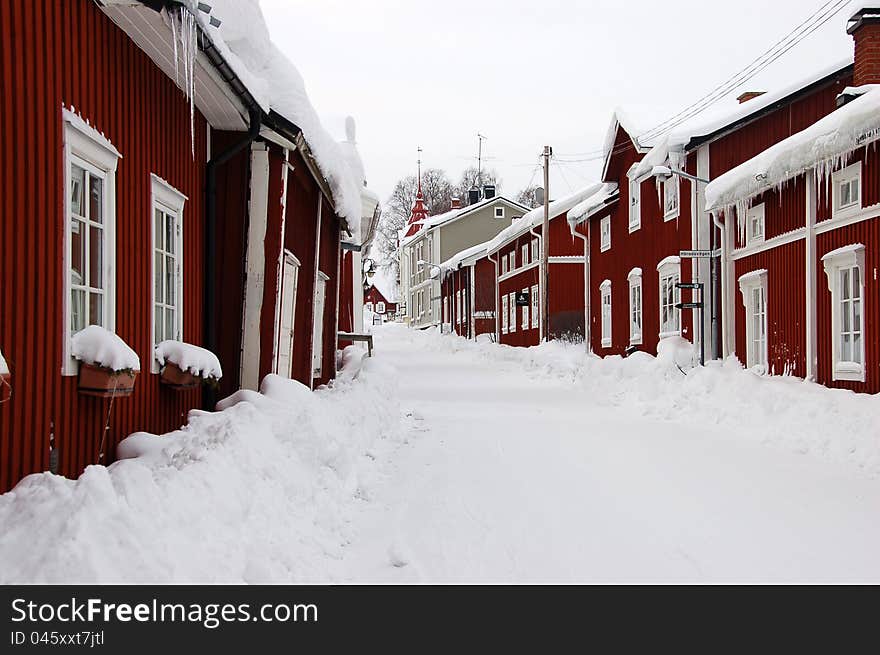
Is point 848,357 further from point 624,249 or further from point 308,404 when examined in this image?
point 624,249

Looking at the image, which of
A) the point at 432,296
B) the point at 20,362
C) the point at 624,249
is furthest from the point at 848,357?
the point at 432,296

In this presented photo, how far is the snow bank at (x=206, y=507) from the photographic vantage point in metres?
3.45

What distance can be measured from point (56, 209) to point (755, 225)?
11597 mm

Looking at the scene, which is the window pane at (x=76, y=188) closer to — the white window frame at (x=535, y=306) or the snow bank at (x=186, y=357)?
the snow bank at (x=186, y=357)

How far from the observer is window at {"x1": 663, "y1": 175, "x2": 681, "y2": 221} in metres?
17.5

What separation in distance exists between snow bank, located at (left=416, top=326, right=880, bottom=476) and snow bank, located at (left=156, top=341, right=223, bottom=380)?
6198 millimetres

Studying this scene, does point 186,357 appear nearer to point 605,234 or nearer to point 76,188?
point 76,188

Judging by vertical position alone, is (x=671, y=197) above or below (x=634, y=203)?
below

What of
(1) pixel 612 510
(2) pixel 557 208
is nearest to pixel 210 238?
(1) pixel 612 510

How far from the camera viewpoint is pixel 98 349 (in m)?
5.05

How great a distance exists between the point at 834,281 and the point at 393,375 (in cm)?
853

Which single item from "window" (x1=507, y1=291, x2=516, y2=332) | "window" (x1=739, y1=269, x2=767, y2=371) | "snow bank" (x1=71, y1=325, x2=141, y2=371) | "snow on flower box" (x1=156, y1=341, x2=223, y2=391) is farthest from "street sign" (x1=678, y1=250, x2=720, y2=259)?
"window" (x1=507, y1=291, x2=516, y2=332)

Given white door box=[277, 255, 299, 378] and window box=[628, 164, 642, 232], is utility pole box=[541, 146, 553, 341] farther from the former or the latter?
white door box=[277, 255, 299, 378]
